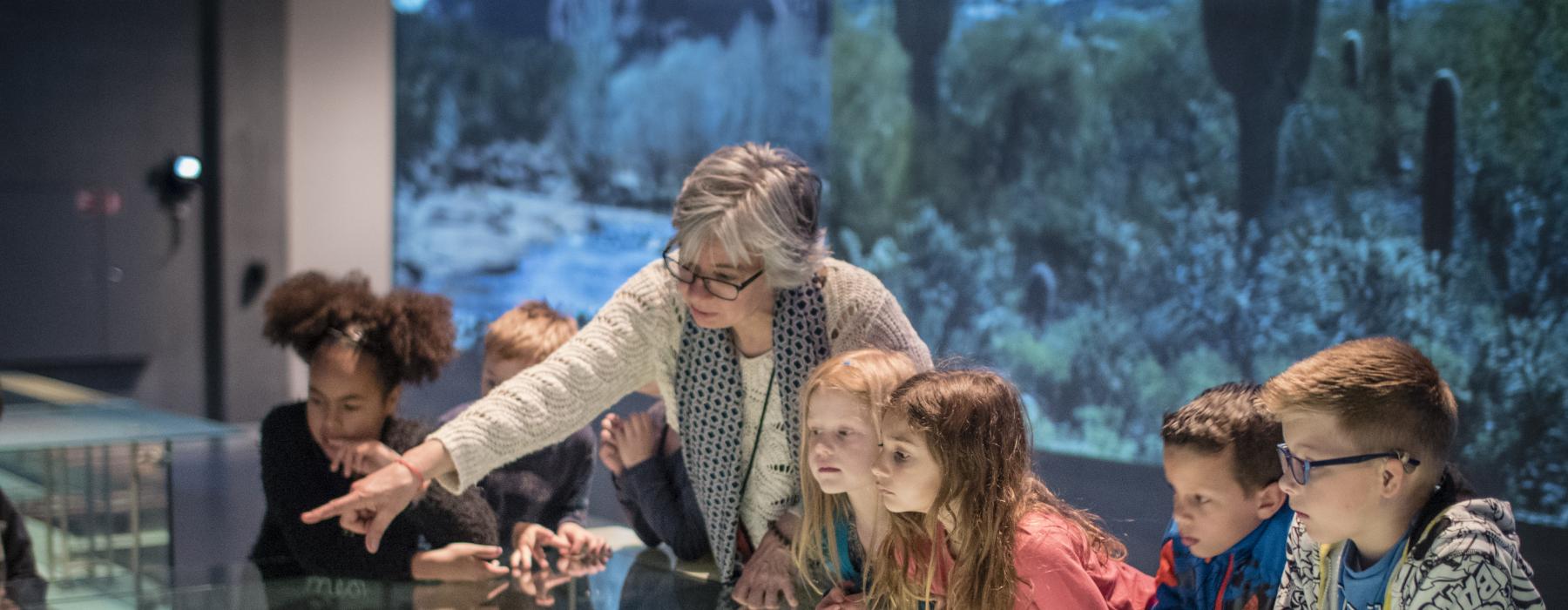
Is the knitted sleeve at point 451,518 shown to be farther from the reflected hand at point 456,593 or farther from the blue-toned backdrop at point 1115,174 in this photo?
the blue-toned backdrop at point 1115,174

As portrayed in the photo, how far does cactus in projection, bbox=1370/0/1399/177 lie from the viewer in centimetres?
465

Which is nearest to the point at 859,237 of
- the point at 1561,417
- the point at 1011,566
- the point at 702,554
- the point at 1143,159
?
the point at 1143,159

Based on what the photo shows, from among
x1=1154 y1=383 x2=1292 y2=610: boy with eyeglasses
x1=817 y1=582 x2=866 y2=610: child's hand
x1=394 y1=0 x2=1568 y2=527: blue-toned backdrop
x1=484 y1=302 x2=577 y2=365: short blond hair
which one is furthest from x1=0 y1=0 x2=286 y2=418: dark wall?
x1=1154 y1=383 x2=1292 y2=610: boy with eyeglasses

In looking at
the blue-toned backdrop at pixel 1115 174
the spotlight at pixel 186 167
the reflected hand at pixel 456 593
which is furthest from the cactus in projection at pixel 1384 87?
the spotlight at pixel 186 167

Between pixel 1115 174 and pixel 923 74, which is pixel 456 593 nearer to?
pixel 1115 174

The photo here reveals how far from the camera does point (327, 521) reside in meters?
2.86

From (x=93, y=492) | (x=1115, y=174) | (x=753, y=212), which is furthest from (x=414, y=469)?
(x=1115, y=174)

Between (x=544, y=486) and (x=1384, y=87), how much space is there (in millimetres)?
3342

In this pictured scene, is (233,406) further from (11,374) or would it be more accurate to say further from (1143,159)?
(1143,159)

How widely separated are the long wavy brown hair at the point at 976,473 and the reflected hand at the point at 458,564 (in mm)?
1101

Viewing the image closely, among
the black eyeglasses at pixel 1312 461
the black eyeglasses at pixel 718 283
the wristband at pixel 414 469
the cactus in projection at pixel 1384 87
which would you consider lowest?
the wristband at pixel 414 469

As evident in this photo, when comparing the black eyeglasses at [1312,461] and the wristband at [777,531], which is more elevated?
the black eyeglasses at [1312,461]

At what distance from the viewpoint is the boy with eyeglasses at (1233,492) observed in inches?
82.3

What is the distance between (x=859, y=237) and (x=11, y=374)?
4.98m
